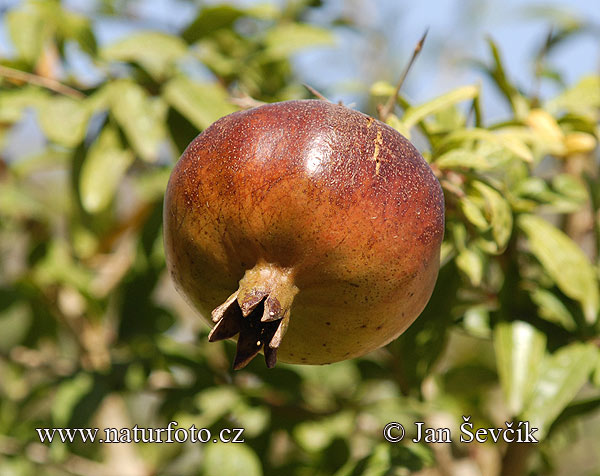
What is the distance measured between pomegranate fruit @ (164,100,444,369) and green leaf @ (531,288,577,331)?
1.42ft

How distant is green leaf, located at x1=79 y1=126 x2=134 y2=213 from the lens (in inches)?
43.5

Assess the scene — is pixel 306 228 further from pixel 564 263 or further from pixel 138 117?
pixel 138 117

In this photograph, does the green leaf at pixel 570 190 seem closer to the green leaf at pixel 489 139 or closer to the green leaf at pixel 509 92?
the green leaf at pixel 509 92

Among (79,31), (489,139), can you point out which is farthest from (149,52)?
(489,139)

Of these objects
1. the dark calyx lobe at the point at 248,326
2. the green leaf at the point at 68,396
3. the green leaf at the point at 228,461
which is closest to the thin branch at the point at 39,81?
the green leaf at the point at 68,396

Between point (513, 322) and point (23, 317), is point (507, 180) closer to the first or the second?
point (513, 322)

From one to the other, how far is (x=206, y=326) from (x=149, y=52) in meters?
0.53

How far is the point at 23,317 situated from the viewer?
5.60ft

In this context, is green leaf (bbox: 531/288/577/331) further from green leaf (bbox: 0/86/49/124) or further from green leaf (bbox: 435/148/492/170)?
green leaf (bbox: 0/86/49/124)

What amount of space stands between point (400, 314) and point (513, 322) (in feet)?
1.46

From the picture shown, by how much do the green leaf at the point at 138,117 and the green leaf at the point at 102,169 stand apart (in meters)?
0.03

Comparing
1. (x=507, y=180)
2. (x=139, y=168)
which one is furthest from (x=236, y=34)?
(x=507, y=180)

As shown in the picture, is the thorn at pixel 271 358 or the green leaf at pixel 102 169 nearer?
the thorn at pixel 271 358

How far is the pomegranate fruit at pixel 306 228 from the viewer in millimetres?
582
